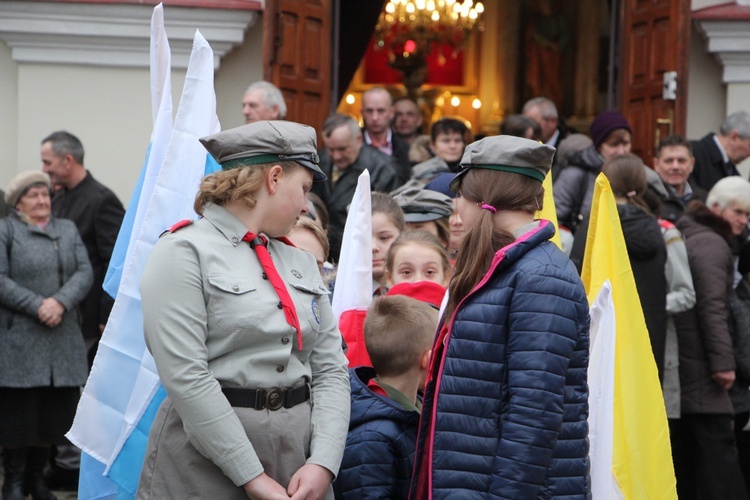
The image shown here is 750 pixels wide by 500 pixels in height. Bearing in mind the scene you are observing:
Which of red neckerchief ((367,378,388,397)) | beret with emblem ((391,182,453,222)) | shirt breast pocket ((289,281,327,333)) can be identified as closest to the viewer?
shirt breast pocket ((289,281,327,333))

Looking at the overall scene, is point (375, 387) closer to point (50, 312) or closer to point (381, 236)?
point (381, 236)

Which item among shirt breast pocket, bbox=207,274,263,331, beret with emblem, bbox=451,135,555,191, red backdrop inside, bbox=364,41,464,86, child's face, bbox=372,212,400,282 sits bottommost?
shirt breast pocket, bbox=207,274,263,331

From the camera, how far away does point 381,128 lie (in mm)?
8297

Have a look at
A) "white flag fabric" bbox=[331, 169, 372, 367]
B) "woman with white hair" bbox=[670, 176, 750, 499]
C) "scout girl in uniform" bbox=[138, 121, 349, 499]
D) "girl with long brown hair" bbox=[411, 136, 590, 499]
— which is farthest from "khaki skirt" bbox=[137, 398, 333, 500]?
"woman with white hair" bbox=[670, 176, 750, 499]

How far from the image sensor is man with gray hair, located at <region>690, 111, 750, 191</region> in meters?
8.33

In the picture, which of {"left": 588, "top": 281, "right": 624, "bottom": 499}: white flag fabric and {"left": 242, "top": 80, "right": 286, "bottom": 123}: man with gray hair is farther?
{"left": 242, "top": 80, "right": 286, "bottom": 123}: man with gray hair

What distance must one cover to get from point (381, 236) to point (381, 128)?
3.05 m

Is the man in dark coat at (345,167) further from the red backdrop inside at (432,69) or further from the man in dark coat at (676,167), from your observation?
the red backdrop inside at (432,69)

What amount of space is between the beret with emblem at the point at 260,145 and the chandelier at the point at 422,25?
40.1 feet

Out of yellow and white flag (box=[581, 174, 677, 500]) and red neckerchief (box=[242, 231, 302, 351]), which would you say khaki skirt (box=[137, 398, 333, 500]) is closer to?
red neckerchief (box=[242, 231, 302, 351])

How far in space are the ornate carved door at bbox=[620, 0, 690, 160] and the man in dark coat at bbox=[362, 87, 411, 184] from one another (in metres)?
1.92

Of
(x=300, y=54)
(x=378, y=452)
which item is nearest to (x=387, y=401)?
(x=378, y=452)

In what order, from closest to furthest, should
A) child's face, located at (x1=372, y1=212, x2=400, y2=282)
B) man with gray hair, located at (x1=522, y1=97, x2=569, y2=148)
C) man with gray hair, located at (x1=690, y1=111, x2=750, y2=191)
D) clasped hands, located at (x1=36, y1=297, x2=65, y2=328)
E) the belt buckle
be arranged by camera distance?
1. the belt buckle
2. child's face, located at (x1=372, y1=212, x2=400, y2=282)
3. clasped hands, located at (x1=36, y1=297, x2=65, y2=328)
4. man with gray hair, located at (x1=690, y1=111, x2=750, y2=191)
5. man with gray hair, located at (x1=522, y1=97, x2=569, y2=148)

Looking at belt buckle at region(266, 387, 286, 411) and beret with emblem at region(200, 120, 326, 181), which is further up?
beret with emblem at region(200, 120, 326, 181)
